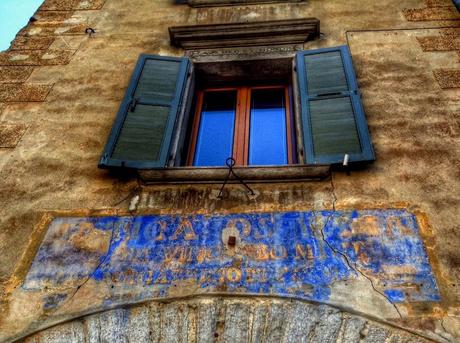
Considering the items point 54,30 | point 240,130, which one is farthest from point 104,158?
point 54,30

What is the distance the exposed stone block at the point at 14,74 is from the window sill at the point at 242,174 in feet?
7.77

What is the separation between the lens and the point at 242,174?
12.0ft

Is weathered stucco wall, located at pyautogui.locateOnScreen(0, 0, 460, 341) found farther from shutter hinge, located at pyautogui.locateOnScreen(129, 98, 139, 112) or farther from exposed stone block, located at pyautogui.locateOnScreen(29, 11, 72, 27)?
shutter hinge, located at pyautogui.locateOnScreen(129, 98, 139, 112)

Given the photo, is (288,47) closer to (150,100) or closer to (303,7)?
(303,7)

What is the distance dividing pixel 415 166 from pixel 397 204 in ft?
Result: 1.58

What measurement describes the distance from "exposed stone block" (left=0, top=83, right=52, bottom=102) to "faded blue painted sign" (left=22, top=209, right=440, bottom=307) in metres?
1.88

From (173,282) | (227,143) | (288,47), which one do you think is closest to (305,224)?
(173,282)

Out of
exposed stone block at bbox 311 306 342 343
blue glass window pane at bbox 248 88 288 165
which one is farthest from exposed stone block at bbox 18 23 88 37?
exposed stone block at bbox 311 306 342 343

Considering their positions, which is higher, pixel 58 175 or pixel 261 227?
pixel 58 175

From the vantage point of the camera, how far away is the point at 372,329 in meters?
2.78

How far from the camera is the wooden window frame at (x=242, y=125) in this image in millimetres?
4321

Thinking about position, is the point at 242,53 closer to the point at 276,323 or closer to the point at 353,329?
the point at 276,323

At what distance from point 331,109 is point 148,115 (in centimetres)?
179

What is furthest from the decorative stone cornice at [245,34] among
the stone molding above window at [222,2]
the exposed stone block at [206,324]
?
the exposed stone block at [206,324]
